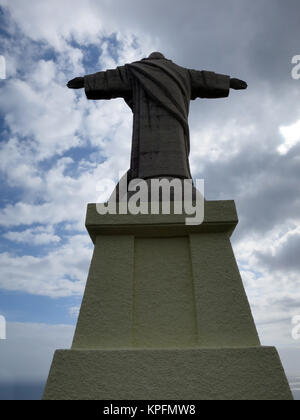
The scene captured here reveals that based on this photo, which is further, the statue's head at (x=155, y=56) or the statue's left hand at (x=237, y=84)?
the statue's left hand at (x=237, y=84)

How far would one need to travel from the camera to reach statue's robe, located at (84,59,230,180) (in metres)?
4.59

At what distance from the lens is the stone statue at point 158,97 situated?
4594mm

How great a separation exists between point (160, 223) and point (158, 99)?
2.60 m

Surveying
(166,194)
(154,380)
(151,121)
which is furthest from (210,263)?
(151,121)

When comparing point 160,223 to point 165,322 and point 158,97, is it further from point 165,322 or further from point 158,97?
point 158,97

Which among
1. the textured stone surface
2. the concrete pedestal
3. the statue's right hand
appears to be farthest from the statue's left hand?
the textured stone surface

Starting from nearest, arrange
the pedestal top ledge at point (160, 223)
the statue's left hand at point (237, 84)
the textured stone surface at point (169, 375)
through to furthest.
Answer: the textured stone surface at point (169, 375)
the pedestal top ledge at point (160, 223)
the statue's left hand at point (237, 84)

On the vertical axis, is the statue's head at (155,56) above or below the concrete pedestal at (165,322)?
above

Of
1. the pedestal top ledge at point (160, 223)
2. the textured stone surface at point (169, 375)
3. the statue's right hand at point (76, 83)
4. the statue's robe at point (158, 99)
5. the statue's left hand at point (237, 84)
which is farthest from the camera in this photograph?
the statue's left hand at point (237, 84)

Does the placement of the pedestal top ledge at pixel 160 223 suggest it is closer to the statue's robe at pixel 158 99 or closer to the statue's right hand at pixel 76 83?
the statue's robe at pixel 158 99

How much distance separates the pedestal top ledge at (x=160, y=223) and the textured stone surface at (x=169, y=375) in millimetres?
1354

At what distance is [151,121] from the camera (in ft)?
16.4

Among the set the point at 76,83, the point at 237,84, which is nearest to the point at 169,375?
A: the point at 76,83

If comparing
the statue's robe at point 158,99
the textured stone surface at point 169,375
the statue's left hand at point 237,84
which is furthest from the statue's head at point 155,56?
the textured stone surface at point 169,375
